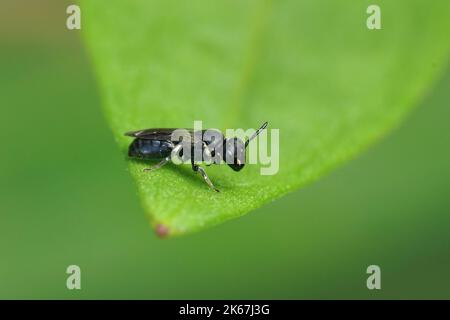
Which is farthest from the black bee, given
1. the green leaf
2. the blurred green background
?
the blurred green background

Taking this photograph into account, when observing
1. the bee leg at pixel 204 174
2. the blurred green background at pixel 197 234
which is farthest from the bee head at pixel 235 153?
the blurred green background at pixel 197 234

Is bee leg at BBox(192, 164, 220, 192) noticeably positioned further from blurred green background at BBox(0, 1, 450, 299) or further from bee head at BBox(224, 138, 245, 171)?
blurred green background at BBox(0, 1, 450, 299)

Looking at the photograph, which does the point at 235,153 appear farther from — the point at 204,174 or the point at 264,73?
the point at 264,73

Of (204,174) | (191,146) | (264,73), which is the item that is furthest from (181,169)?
(264,73)

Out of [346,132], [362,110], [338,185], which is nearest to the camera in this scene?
[346,132]

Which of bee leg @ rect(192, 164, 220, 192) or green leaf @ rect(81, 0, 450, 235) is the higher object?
green leaf @ rect(81, 0, 450, 235)

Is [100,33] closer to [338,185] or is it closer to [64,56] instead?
[64,56]

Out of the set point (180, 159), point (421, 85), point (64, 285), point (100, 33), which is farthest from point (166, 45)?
point (64, 285)
